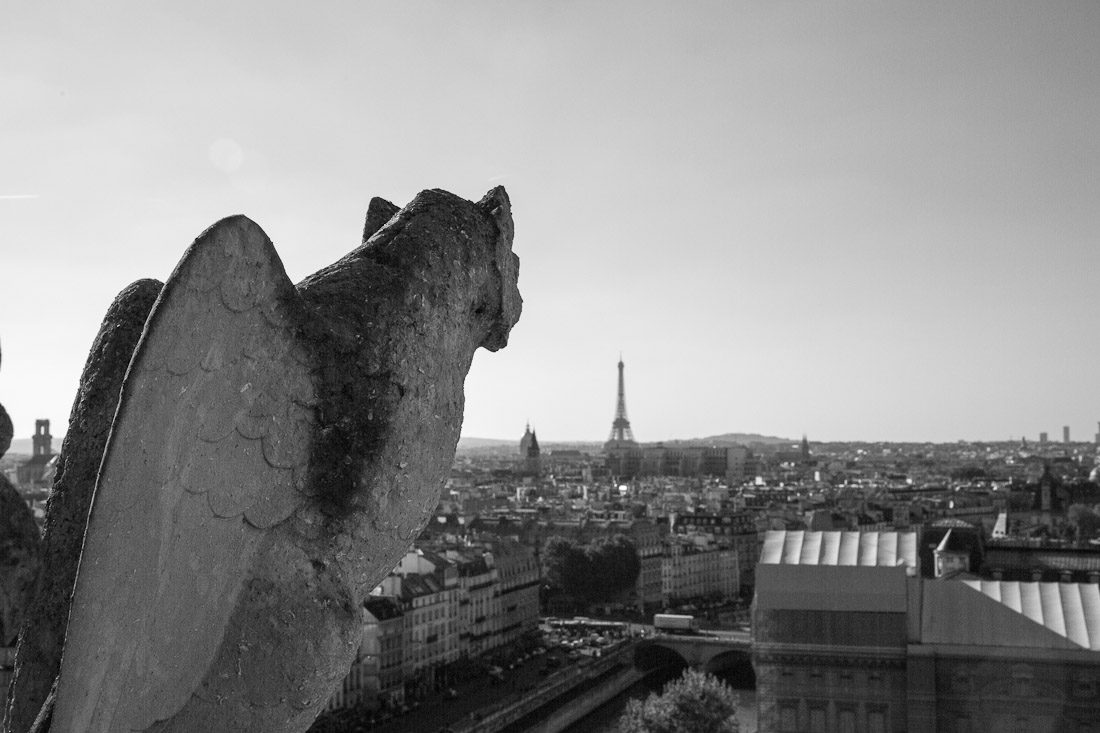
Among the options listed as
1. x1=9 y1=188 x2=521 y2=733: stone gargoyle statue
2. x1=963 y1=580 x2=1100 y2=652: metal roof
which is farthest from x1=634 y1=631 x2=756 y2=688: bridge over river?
x1=9 y1=188 x2=521 y2=733: stone gargoyle statue

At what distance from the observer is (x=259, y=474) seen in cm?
202

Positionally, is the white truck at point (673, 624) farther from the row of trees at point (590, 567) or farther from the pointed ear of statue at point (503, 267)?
the pointed ear of statue at point (503, 267)

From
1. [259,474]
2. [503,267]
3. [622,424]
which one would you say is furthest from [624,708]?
[622,424]

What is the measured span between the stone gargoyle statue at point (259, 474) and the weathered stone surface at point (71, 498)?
0.02 metres

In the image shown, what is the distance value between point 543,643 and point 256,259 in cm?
4749

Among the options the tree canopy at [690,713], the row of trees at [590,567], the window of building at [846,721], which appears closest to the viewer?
the window of building at [846,721]

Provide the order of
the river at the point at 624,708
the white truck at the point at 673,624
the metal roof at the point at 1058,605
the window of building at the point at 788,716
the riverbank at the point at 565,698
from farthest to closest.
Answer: the white truck at the point at 673,624 < the river at the point at 624,708 < the riverbank at the point at 565,698 < the window of building at the point at 788,716 < the metal roof at the point at 1058,605

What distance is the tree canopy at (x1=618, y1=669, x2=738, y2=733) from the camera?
26438mm

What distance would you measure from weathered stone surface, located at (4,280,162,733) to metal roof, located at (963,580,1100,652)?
20.7 m

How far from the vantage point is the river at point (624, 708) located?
3662 cm

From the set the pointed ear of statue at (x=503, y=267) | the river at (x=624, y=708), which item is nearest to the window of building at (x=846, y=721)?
the river at (x=624, y=708)

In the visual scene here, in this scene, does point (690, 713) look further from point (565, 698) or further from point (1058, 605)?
point (565, 698)

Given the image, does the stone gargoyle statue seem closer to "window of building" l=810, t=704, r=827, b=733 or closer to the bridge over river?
"window of building" l=810, t=704, r=827, b=733

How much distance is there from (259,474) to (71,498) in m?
0.48
